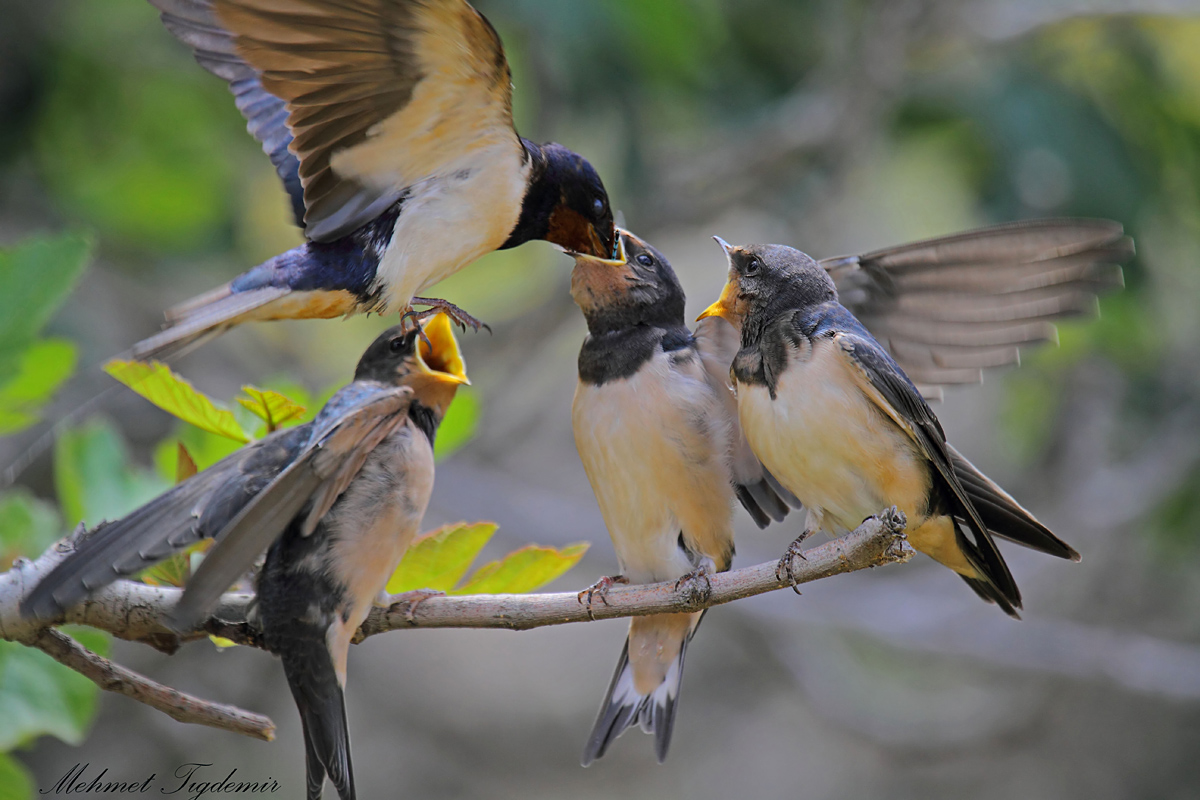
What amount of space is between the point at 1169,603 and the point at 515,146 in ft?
25.5

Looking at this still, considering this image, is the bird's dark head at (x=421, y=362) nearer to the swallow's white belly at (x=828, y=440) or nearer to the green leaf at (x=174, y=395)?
the green leaf at (x=174, y=395)

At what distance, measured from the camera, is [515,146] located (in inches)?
73.2

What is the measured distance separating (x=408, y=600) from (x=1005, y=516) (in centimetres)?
129


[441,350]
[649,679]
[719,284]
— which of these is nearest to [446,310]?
[441,350]

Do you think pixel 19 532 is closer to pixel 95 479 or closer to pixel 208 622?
pixel 95 479

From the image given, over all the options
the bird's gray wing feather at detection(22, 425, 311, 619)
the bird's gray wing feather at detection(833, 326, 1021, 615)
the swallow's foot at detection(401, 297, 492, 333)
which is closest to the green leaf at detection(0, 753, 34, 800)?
the bird's gray wing feather at detection(22, 425, 311, 619)

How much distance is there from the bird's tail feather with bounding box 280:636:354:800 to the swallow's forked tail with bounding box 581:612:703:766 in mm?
836

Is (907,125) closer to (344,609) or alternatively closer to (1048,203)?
(1048,203)

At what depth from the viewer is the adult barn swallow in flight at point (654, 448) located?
266 centimetres

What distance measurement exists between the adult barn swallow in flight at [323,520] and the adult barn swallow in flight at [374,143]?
363mm

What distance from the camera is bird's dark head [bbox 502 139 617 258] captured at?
1.94 metres

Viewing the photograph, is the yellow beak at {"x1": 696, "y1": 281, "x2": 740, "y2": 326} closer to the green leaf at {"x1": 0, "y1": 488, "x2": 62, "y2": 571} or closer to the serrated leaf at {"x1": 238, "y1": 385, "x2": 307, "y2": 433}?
the serrated leaf at {"x1": 238, "y1": 385, "x2": 307, "y2": 433}

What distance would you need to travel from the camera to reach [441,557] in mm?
2234

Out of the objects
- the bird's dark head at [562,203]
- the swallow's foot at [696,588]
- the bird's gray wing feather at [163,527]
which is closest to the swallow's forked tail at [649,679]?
the swallow's foot at [696,588]
